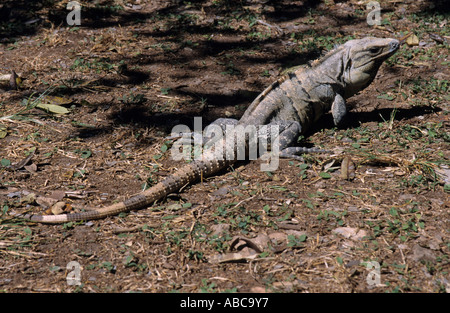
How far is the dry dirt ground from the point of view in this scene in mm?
2955

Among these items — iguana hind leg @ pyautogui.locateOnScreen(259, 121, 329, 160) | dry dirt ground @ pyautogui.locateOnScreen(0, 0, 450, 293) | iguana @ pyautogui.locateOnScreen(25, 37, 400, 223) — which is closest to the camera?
dry dirt ground @ pyautogui.locateOnScreen(0, 0, 450, 293)

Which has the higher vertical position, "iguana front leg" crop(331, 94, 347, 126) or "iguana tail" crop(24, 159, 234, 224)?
"iguana front leg" crop(331, 94, 347, 126)

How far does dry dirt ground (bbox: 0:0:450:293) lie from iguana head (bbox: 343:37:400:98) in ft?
1.29

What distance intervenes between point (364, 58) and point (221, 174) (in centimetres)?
189

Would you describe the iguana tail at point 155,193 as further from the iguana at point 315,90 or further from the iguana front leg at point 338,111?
the iguana front leg at point 338,111

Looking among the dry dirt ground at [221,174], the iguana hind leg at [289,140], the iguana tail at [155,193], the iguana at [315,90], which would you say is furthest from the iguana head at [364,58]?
the iguana tail at [155,193]

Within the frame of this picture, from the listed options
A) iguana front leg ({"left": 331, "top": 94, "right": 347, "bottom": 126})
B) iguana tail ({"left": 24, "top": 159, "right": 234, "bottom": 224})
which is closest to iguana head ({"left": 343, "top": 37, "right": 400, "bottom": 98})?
iguana front leg ({"left": 331, "top": 94, "right": 347, "bottom": 126})

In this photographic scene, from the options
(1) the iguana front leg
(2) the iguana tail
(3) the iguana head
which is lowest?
(2) the iguana tail

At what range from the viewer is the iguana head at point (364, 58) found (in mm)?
4559

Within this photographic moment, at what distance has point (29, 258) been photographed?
9.99ft

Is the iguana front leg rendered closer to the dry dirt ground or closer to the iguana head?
the dry dirt ground

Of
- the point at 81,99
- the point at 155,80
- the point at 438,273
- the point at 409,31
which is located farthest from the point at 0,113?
the point at 409,31

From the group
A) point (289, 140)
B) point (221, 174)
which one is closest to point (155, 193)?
point (221, 174)

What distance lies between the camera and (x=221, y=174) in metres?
4.09
